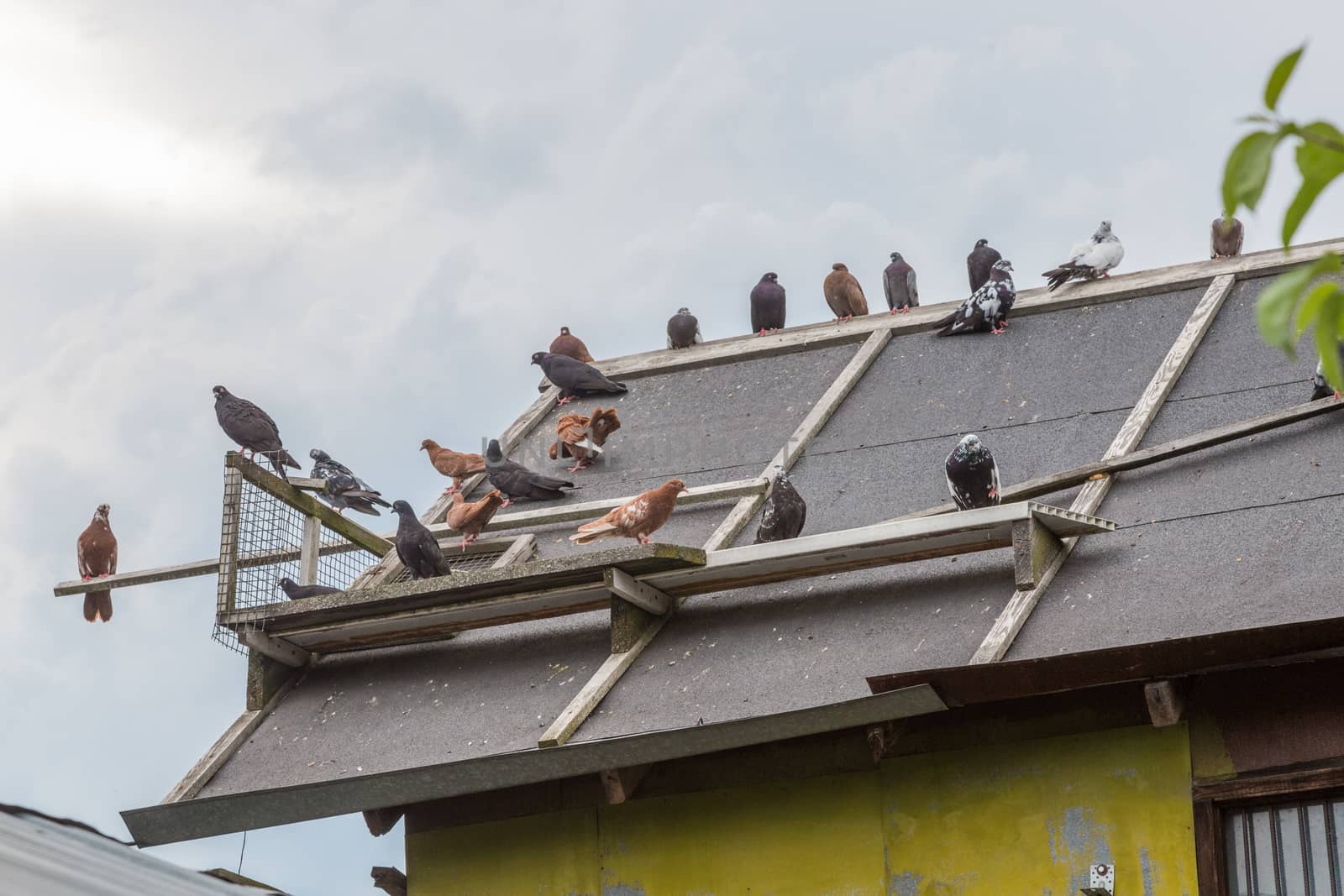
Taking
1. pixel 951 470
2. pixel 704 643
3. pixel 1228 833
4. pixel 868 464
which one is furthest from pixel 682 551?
pixel 1228 833

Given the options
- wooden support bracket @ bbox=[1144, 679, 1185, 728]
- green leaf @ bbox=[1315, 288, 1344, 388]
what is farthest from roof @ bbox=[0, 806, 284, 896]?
wooden support bracket @ bbox=[1144, 679, 1185, 728]

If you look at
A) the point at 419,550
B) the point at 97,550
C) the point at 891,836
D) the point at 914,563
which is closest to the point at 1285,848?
the point at 891,836

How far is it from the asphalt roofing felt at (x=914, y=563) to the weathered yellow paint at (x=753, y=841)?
16.7 inches

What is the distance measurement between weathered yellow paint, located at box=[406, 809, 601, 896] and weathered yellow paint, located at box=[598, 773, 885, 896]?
0.34 feet

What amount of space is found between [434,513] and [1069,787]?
457 cm

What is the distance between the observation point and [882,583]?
837cm

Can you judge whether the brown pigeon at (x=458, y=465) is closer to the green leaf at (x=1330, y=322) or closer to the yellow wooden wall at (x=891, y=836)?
the yellow wooden wall at (x=891, y=836)

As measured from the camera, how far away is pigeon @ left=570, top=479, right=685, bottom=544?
8797mm

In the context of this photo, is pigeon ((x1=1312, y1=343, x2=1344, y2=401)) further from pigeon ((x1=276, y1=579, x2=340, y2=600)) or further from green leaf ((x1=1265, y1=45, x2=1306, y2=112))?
green leaf ((x1=1265, y1=45, x2=1306, y2=112))

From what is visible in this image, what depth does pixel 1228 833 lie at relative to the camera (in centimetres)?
686

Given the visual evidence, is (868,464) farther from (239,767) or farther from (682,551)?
(239,767)

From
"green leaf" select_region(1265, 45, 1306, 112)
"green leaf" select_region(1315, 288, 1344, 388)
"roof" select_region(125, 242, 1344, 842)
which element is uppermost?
"roof" select_region(125, 242, 1344, 842)

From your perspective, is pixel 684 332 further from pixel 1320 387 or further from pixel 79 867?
pixel 79 867

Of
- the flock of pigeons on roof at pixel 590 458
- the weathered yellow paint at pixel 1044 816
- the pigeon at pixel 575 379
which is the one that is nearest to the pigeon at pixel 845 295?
the flock of pigeons on roof at pixel 590 458
